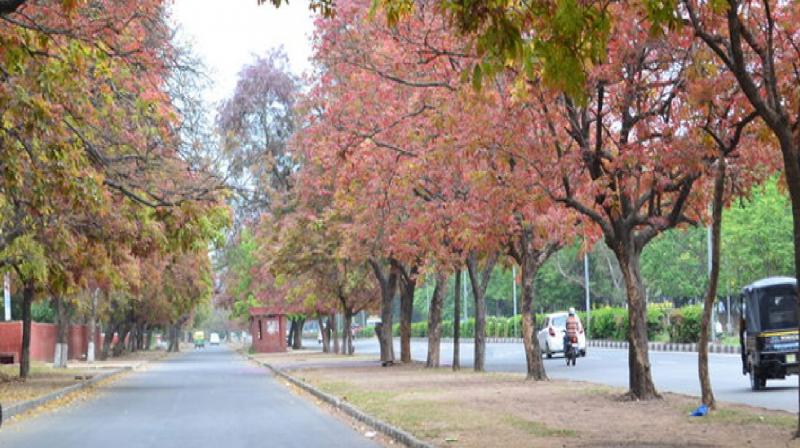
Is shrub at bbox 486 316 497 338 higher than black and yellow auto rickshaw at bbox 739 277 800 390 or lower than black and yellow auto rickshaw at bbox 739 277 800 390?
higher

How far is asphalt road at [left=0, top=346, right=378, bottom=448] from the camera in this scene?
15.6 meters

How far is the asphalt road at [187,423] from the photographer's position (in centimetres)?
1562

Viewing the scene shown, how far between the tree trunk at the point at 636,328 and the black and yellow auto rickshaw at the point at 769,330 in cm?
274

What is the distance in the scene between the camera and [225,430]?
1739 centimetres

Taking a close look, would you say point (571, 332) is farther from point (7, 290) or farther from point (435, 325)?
point (7, 290)

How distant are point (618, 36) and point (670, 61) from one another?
4.34ft

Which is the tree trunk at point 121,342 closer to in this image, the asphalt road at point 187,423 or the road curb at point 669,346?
the road curb at point 669,346

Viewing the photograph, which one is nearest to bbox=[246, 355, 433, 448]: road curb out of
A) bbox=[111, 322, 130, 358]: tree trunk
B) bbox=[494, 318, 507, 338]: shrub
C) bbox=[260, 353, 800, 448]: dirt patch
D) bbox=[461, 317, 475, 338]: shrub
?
bbox=[260, 353, 800, 448]: dirt patch

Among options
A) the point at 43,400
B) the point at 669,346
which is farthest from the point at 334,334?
the point at 43,400

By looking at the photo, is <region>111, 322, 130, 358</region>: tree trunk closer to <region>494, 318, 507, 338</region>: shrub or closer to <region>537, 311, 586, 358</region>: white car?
<region>494, 318, 507, 338</region>: shrub

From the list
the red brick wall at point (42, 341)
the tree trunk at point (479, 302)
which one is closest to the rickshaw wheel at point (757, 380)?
the tree trunk at point (479, 302)

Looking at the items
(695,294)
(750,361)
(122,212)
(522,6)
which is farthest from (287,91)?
(695,294)

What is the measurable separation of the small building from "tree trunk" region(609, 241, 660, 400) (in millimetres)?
59531

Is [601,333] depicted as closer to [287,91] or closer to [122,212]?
[287,91]
